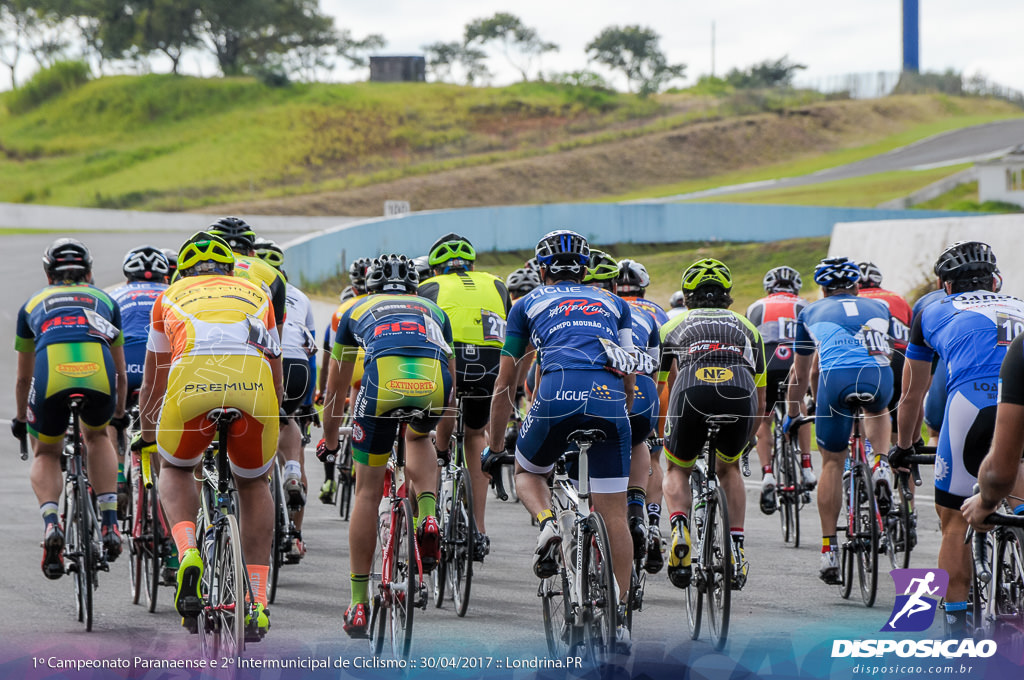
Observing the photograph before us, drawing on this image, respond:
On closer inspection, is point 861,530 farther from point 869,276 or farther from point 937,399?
point 869,276

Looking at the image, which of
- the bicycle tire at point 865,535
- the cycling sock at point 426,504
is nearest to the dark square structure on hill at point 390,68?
the bicycle tire at point 865,535

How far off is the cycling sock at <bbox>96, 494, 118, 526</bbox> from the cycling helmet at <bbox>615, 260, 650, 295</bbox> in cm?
386

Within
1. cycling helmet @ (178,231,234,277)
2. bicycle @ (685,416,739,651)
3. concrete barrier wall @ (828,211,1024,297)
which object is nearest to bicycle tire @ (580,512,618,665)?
bicycle @ (685,416,739,651)

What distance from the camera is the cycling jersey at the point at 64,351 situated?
7.59 metres

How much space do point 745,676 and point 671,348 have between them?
2.15 meters

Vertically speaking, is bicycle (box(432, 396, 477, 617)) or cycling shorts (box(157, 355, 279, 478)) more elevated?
cycling shorts (box(157, 355, 279, 478))

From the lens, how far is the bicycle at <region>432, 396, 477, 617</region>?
7590 millimetres

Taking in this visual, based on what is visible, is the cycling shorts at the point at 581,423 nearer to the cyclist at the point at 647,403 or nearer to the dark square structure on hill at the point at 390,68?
the cyclist at the point at 647,403

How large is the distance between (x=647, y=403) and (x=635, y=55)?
92536 millimetres

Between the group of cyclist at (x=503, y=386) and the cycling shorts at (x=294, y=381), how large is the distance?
0.81ft

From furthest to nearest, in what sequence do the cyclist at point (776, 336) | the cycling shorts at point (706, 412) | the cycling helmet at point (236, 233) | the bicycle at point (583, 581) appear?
the cyclist at point (776, 336)
the cycling helmet at point (236, 233)
the cycling shorts at point (706, 412)
the bicycle at point (583, 581)

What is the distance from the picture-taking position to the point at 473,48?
10075 centimetres

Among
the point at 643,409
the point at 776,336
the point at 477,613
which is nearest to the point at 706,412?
the point at 643,409

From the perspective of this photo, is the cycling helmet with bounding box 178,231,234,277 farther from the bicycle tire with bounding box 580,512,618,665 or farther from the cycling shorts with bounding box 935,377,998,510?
the cycling shorts with bounding box 935,377,998,510
